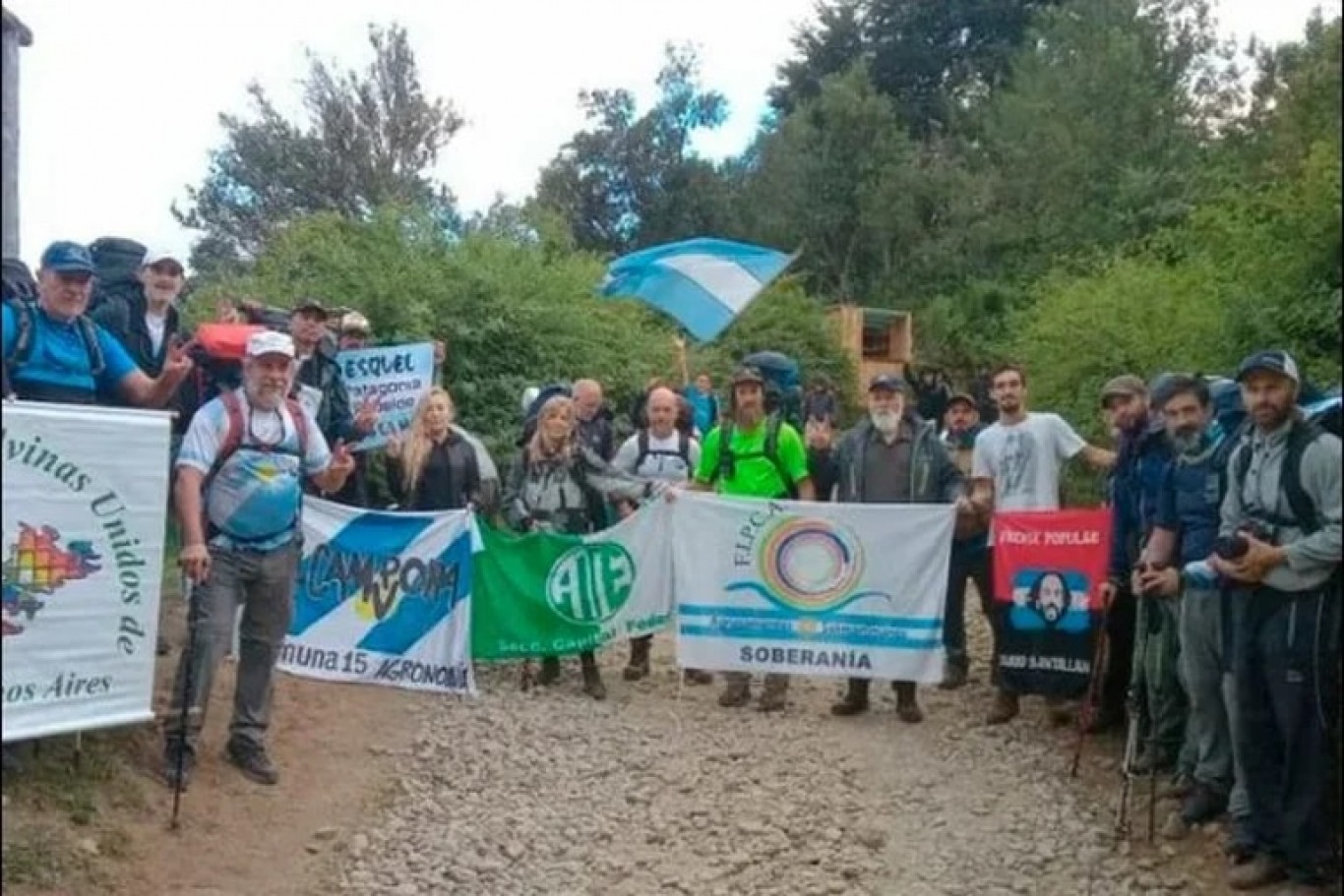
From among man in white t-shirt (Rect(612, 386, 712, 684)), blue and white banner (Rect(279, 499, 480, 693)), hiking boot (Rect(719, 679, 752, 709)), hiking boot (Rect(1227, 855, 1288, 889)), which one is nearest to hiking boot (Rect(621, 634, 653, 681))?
man in white t-shirt (Rect(612, 386, 712, 684))

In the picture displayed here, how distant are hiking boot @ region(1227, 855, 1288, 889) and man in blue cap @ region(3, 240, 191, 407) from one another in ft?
16.0

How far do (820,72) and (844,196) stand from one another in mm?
11008

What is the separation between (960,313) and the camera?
35281 millimetres

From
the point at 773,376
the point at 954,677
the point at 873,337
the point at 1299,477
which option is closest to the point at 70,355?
the point at 1299,477

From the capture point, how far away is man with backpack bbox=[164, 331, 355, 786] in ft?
22.5

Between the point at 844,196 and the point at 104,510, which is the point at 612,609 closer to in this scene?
the point at 104,510

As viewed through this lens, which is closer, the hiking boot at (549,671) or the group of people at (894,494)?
the group of people at (894,494)

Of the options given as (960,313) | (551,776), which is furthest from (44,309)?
(960,313)

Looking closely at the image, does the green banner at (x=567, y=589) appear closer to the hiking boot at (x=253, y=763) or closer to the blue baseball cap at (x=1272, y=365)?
the hiking boot at (x=253, y=763)

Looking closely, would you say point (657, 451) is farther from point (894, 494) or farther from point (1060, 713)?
point (1060, 713)

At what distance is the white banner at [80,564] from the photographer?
5.34 meters

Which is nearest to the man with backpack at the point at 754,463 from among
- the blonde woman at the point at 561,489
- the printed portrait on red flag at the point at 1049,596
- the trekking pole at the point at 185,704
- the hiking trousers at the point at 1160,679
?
the blonde woman at the point at 561,489

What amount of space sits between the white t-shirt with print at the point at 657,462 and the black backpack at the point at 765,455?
37 centimetres

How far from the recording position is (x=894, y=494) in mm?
9430
